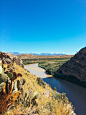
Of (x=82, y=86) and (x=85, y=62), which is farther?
(x=85, y=62)

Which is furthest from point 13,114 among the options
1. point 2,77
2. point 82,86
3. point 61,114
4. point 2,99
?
point 82,86

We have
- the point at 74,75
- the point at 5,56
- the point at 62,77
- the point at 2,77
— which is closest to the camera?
the point at 2,77

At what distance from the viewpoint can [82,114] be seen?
323 inches

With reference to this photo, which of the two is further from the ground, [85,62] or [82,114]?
[85,62]

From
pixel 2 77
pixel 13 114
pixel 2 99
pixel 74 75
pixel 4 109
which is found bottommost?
pixel 74 75

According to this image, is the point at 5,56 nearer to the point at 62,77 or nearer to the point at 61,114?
the point at 61,114

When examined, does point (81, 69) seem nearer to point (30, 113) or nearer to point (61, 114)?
point (61, 114)

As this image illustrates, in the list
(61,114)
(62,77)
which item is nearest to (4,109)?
(61,114)

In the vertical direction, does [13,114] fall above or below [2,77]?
below

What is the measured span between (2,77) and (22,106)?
167cm

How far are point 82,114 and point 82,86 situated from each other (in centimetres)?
870

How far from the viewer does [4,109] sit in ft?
9.42

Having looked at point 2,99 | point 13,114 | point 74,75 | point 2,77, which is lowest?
point 74,75

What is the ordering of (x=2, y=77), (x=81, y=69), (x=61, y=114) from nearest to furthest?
1. (x=2, y=77)
2. (x=61, y=114)
3. (x=81, y=69)
